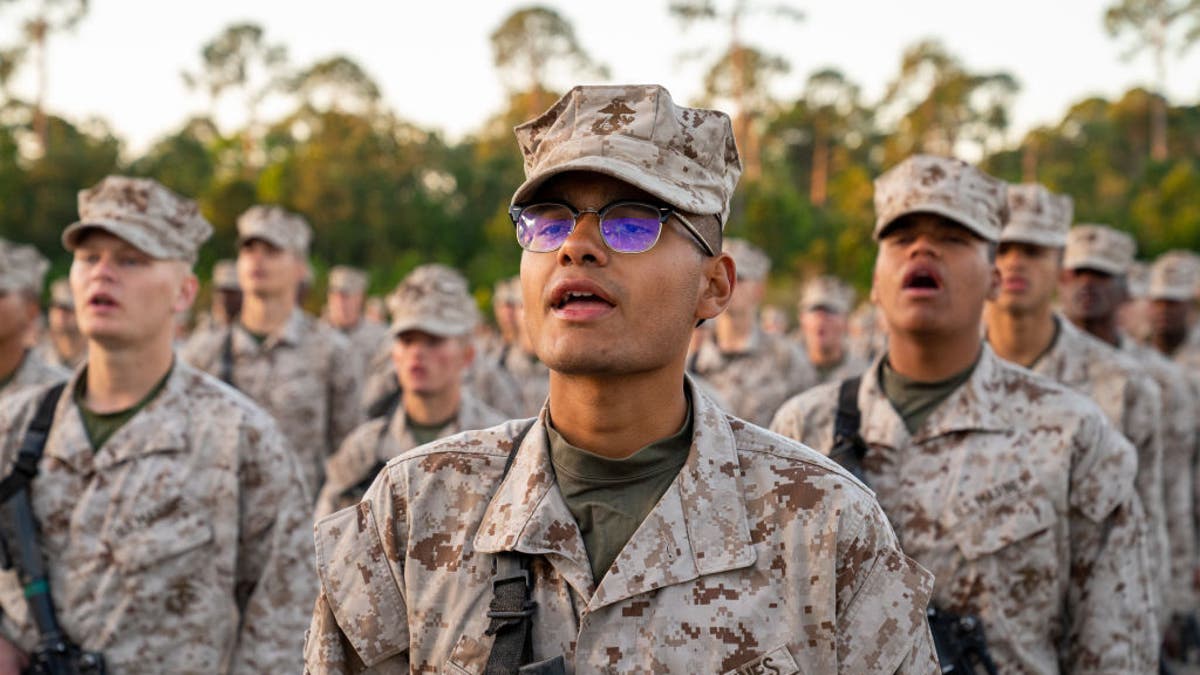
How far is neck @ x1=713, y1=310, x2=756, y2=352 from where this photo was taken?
1193 cm

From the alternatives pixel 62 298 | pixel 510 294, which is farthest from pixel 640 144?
pixel 510 294

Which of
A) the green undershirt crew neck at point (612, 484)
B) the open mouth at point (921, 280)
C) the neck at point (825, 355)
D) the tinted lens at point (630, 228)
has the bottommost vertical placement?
the green undershirt crew neck at point (612, 484)

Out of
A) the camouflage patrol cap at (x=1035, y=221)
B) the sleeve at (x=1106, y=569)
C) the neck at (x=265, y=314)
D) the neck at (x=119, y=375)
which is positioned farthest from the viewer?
the neck at (x=265, y=314)

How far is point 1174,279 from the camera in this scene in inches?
491

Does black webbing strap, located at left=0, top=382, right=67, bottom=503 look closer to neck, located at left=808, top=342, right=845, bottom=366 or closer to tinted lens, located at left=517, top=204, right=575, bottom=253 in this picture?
tinted lens, located at left=517, top=204, right=575, bottom=253

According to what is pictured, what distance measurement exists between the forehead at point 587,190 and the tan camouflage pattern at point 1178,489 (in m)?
5.81

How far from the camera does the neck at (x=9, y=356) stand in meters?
7.82

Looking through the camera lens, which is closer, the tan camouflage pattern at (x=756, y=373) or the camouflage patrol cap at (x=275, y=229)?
the camouflage patrol cap at (x=275, y=229)

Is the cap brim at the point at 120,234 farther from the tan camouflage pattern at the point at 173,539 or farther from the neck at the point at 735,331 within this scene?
the neck at the point at 735,331

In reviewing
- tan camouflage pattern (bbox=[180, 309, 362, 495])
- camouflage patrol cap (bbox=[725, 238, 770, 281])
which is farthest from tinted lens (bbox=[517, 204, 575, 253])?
camouflage patrol cap (bbox=[725, 238, 770, 281])

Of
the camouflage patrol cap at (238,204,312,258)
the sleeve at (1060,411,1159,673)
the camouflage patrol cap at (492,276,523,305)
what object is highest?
the camouflage patrol cap at (492,276,523,305)

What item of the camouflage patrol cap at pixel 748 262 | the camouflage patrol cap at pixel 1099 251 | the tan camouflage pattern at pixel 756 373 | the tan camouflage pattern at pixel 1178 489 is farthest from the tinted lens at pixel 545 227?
the camouflage patrol cap at pixel 748 262

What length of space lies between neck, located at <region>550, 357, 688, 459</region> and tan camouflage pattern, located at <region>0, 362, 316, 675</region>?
7.12 ft

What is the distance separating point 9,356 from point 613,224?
20.7 ft
